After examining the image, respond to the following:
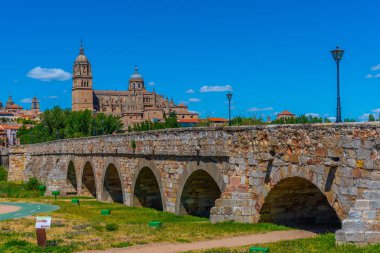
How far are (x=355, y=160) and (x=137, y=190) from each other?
51.0ft

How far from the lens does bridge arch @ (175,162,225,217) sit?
65.1 ft

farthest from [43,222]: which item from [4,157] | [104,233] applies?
[4,157]

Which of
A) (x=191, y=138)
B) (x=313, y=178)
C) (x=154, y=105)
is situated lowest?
(x=313, y=178)

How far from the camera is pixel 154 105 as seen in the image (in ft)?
577

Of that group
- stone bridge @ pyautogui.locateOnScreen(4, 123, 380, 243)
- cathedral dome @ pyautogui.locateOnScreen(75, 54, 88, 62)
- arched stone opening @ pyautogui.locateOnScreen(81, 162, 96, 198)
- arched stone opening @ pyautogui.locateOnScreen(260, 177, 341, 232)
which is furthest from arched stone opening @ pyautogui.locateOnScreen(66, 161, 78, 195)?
cathedral dome @ pyautogui.locateOnScreen(75, 54, 88, 62)

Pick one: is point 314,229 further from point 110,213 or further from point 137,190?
point 137,190

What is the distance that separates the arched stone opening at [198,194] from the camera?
20.3 metres

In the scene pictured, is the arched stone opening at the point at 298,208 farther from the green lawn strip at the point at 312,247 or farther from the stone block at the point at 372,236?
the stone block at the point at 372,236

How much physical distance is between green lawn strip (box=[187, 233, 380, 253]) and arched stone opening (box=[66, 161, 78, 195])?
A: 95.2 ft

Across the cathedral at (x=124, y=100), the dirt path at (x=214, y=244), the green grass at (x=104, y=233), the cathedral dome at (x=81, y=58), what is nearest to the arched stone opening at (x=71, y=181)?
the green grass at (x=104, y=233)

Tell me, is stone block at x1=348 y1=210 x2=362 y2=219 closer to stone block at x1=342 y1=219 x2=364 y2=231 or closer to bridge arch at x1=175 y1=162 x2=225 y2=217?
stone block at x1=342 y1=219 x2=364 y2=231

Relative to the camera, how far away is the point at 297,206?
1639 cm

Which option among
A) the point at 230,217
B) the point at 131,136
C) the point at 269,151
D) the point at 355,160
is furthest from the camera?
the point at 131,136

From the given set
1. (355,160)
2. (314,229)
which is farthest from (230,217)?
(355,160)
